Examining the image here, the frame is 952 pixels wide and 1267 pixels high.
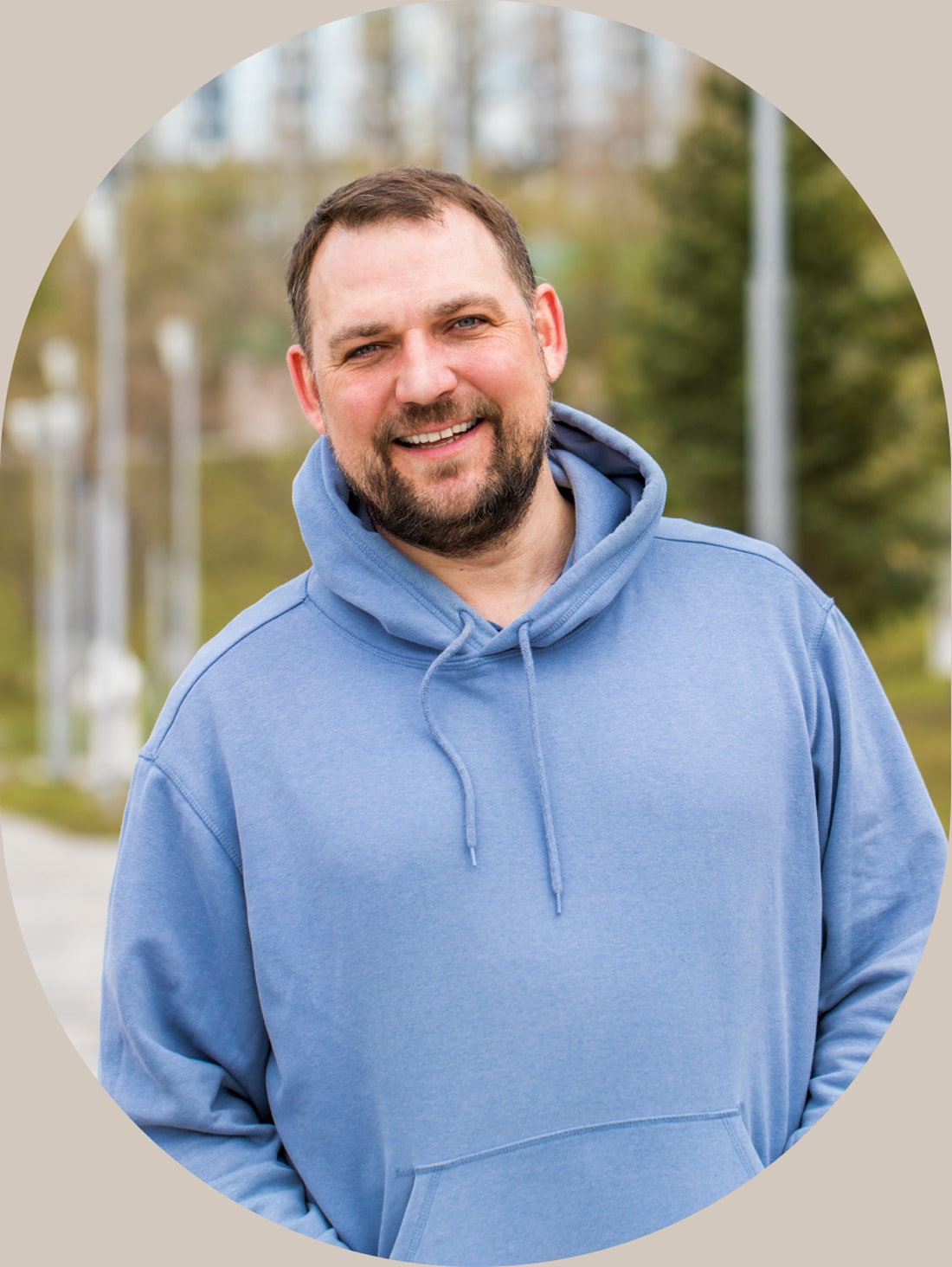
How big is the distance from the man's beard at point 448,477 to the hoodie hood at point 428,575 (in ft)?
0.21

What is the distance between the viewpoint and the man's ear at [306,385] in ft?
8.71

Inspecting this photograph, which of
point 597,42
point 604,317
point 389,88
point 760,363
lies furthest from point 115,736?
point 597,42

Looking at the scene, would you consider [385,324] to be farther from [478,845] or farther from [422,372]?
[478,845]

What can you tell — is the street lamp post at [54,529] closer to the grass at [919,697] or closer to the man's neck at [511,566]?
the grass at [919,697]

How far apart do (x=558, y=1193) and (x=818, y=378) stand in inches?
633

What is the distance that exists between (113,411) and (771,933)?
18.9 meters

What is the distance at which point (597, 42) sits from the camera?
136 ft

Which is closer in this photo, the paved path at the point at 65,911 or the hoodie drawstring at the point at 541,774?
the hoodie drawstring at the point at 541,774

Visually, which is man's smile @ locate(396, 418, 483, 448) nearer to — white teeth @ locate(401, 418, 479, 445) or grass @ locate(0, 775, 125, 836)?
white teeth @ locate(401, 418, 479, 445)

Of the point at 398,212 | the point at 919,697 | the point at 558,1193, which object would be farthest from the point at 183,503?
the point at 558,1193

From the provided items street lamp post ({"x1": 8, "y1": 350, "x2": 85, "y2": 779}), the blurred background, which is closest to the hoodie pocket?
the blurred background

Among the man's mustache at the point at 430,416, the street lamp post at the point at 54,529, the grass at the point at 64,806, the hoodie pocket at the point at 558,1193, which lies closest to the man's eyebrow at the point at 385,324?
the man's mustache at the point at 430,416

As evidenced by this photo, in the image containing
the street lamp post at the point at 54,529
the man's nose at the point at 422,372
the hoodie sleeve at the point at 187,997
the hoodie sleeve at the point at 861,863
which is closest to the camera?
the man's nose at the point at 422,372

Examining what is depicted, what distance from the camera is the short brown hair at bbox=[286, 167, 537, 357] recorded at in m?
2.50
